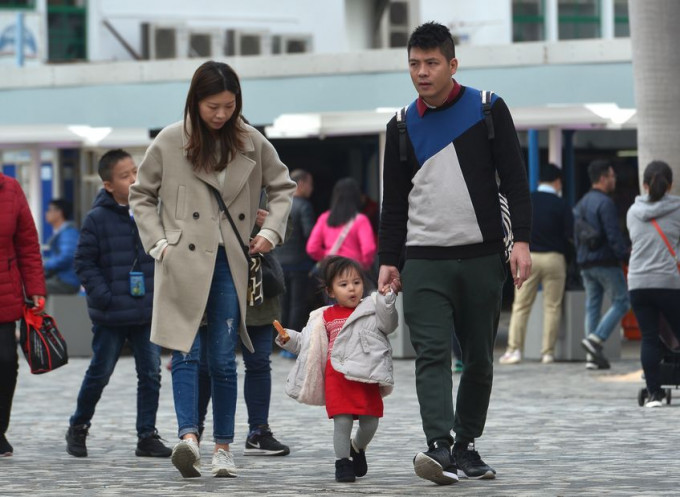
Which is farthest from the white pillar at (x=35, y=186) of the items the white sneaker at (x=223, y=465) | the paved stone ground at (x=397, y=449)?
the white sneaker at (x=223, y=465)

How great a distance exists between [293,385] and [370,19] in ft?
83.1

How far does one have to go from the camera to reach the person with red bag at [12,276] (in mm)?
9539

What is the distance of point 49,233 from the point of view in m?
21.0

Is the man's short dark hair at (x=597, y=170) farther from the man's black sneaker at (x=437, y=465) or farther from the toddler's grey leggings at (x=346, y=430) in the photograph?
the man's black sneaker at (x=437, y=465)

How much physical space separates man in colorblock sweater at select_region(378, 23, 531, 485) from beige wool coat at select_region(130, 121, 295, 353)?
0.73 metres

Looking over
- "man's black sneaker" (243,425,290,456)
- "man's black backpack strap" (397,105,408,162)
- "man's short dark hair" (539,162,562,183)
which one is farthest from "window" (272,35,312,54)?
"man's black backpack strap" (397,105,408,162)

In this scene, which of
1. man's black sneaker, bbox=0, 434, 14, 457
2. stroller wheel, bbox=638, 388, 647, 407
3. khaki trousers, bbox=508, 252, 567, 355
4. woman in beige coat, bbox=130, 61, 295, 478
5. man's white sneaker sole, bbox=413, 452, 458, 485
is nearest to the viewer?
man's white sneaker sole, bbox=413, 452, 458, 485

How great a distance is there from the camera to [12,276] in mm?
9570

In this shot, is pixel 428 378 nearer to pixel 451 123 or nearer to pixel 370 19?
pixel 451 123

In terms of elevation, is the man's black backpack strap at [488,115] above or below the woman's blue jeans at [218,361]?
above

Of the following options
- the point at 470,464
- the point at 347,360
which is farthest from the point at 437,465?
the point at 347,360

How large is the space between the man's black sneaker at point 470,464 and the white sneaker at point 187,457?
112 cm

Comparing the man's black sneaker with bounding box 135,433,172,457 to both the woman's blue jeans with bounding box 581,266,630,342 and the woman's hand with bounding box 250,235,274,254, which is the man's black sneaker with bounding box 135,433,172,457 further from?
the woman's blue jeans with bounding box 581,266,630,342

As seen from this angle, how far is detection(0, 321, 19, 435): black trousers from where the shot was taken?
377 inches
